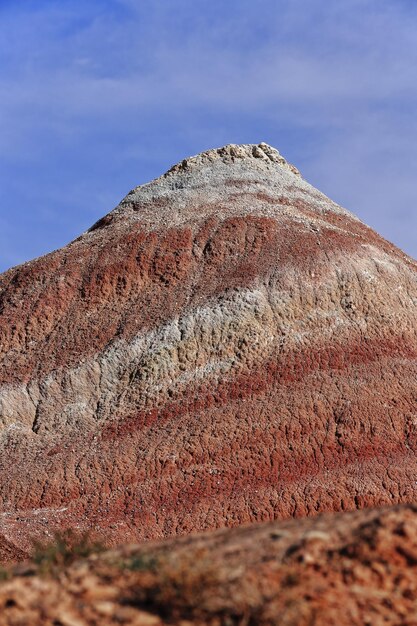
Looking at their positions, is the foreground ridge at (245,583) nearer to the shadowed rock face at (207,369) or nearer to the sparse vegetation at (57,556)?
the sparse vegetation at (57,556)

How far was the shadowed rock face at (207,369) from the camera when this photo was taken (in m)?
33.2

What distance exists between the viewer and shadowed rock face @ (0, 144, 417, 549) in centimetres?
3322

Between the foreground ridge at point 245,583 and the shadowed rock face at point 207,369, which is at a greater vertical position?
the shadowed rock face at point 207,369

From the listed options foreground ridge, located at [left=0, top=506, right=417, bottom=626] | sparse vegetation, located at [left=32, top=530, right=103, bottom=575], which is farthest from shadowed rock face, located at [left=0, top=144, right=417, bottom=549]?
foreground ridge, located at [left=0, top=506, right=417, bottom=626]

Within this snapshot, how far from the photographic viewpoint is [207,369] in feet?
125

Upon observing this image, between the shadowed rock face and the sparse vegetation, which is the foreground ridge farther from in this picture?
the shadowed rock face

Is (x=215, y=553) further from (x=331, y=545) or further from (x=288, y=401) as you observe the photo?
(x=288, y=401)

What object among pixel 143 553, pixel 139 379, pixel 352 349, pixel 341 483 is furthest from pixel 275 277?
pixel 143 553

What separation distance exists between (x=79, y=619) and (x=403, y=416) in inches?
1167

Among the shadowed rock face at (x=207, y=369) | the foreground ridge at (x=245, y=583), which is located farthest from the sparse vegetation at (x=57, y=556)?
the shadowed rock face at (x=207, y=369)

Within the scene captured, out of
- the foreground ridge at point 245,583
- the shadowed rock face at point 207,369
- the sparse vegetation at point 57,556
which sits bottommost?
the foreground ridge at point 245,583

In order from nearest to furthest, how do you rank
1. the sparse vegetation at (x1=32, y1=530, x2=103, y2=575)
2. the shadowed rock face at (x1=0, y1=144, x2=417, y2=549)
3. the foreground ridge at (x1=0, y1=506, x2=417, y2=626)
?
the foreground ridge at (x1=0, y1=506, x2=417, y2=626)
the sparse vegetation at (x1=32, y1=530, x2=103, y2=575)
the shadowed rock face at (x1=0, y1=144, x2=417, y2=549)

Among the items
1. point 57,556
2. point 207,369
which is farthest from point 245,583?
point 207,369

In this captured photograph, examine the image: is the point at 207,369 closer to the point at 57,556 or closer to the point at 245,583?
the point at 57,556
